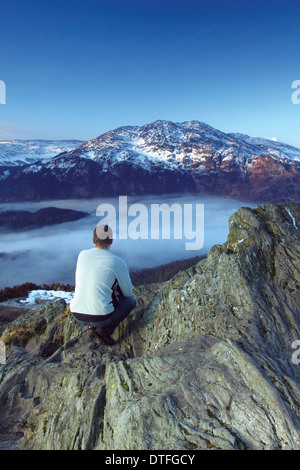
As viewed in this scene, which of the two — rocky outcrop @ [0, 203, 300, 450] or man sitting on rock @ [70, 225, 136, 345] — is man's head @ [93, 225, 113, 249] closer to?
man sitting on rock @ [70, 225, 136, 345]

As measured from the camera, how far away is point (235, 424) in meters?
4.92

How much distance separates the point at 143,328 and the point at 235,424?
584 centimetres

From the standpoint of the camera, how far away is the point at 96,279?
7.43 meters

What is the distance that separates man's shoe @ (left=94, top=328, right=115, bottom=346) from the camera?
30.2ft

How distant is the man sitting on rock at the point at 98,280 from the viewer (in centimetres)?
745

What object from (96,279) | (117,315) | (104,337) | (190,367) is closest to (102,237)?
(96,279)

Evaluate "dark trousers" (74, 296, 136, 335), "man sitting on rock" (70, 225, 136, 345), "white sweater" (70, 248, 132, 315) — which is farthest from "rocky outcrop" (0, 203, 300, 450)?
"white sweater" (70, 248, 132, 315)

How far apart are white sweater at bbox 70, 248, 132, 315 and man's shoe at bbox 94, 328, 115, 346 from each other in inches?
68.3

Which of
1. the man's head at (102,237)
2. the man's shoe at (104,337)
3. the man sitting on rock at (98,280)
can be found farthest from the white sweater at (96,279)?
the man's shoe at (104,337)

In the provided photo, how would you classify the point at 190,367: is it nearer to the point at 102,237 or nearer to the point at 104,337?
the point at 104,337

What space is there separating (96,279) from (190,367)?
3.55 meters

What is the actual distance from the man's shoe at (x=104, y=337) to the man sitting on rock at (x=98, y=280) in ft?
3.21
